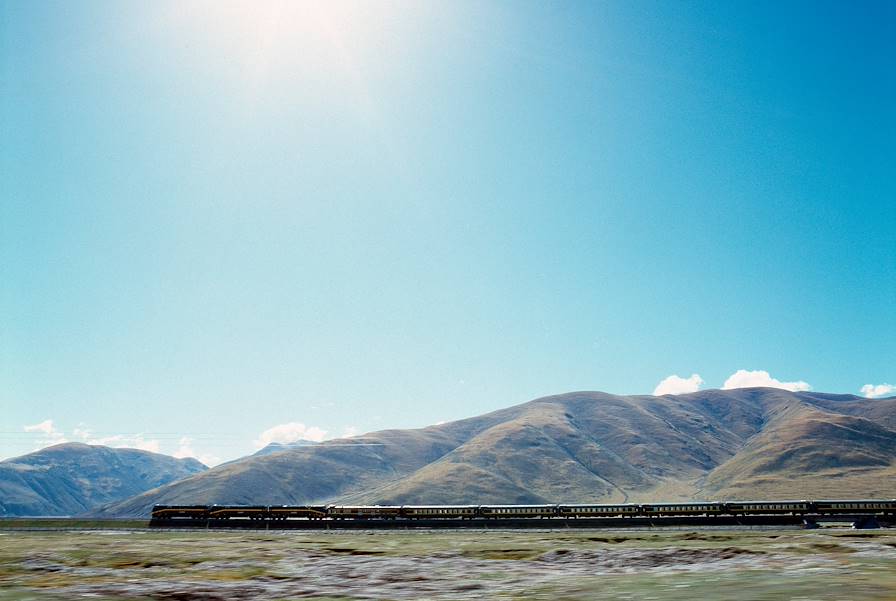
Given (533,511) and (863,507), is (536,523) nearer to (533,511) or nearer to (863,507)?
(533,511)

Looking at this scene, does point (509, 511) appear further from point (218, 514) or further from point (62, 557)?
point (62, 557)

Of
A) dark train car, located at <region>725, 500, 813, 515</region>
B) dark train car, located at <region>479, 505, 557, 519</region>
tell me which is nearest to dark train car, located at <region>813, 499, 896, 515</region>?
dark train car, located at <region>725, 500, 813, 515</region>

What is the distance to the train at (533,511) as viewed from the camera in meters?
53.5

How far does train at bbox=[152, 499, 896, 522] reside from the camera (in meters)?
53.5

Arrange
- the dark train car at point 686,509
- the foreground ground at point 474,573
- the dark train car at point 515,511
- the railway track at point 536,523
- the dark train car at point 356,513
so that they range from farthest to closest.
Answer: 1. the dark train car at point 356,513
2. the dark train car at point 515,511
3. the dark train car at point 686,509
4. the railway track at point 536,523
5. the foreground ground at point 474,573

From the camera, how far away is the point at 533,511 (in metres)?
61.3

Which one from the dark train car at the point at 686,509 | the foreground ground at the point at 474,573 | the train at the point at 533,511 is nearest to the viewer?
the foreground ground at the point at 474,573

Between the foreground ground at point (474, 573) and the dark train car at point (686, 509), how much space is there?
1155 inches

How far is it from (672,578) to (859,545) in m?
13.1

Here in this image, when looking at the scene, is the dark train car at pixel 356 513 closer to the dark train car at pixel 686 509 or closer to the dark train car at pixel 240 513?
the dark train car at pixel 240 513

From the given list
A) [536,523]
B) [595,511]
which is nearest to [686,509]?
[595,511]

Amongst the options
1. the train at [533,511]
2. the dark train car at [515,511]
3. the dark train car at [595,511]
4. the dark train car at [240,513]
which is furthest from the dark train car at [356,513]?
the dark train car at [595,511]

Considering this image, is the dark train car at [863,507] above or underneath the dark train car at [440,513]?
above

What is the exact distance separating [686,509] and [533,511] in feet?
47.3
